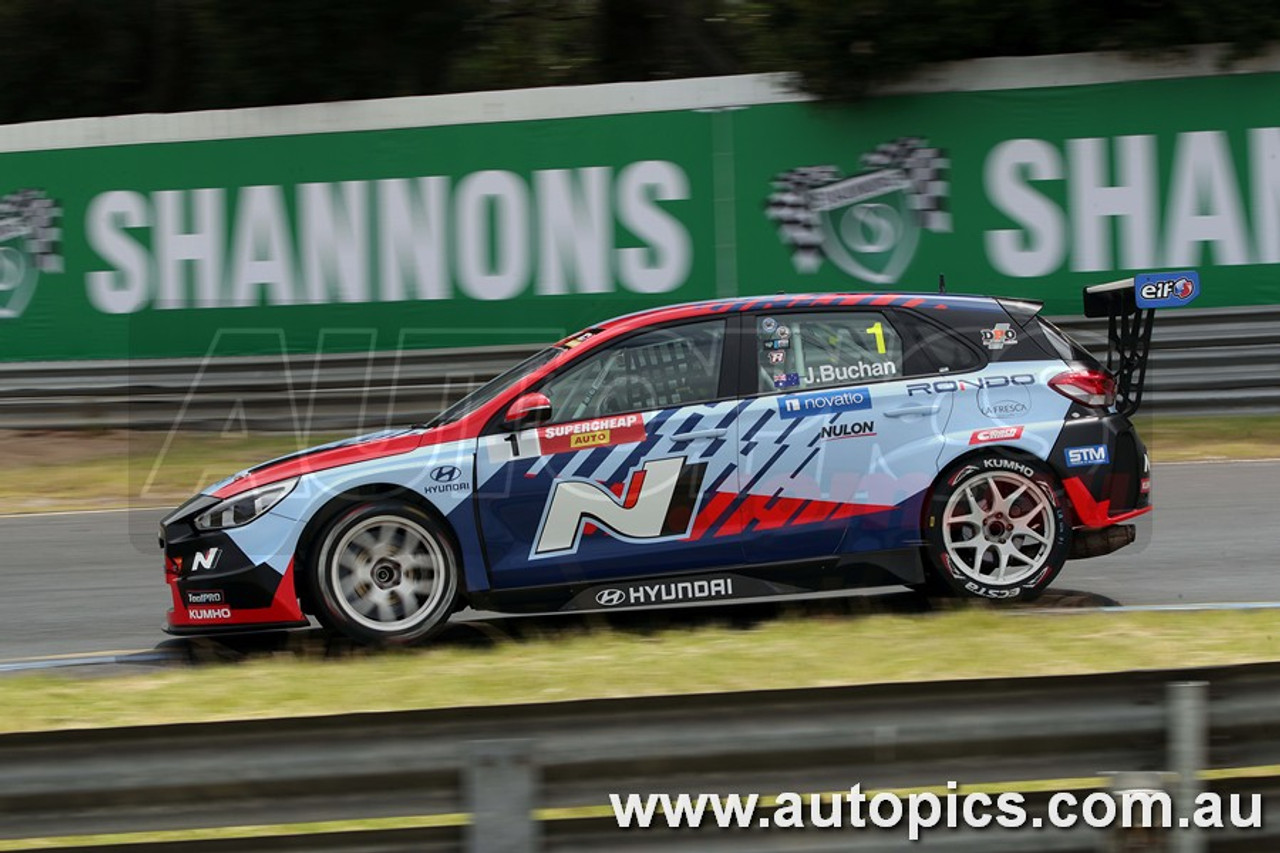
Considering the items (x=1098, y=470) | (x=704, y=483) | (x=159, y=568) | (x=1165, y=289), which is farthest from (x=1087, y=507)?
(x=159, y=568)

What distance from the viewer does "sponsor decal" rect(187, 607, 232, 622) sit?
23.2 ft

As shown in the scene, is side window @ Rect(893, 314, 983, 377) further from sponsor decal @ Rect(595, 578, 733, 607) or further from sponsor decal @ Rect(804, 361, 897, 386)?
sponsor decal @ Rect(595, 578, 733, 607)

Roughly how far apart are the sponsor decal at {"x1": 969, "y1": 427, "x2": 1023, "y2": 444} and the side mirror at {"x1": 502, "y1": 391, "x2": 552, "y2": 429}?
2032 millimetres

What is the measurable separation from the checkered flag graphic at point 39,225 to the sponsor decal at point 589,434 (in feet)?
38.5

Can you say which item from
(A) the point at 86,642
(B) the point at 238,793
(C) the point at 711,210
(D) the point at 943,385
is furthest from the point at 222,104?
(B) the point at 238,793

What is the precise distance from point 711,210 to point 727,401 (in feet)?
30.0

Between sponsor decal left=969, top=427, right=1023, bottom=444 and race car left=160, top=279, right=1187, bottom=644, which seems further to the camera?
sponsor decal left=969, top=427, right=1023, bottom=444

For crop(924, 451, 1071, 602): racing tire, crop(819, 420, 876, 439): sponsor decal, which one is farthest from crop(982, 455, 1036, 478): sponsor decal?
crop(819, 420, 876, 439): sponsor decal

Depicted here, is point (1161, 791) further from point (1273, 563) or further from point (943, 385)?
point (1273, 563)

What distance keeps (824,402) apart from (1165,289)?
1.74 metres

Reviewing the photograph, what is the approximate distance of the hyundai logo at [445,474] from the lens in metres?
7.11

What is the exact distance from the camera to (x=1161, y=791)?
4.01 m

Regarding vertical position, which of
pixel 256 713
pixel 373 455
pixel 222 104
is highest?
pixel 222 104

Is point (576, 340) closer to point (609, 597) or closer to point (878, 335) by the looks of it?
point (609, 597)
